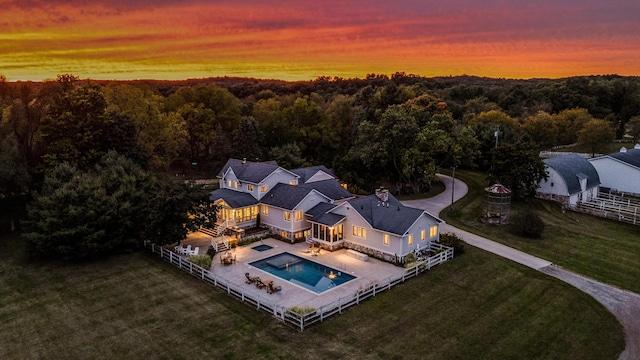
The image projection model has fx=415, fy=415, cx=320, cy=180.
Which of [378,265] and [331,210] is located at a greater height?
[331,210]

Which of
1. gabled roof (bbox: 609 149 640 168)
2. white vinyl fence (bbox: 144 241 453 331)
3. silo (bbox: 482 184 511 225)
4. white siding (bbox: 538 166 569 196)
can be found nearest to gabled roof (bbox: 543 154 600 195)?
white siding (bbox: 538 166 569 196)

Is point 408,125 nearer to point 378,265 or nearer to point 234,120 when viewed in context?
point 378,265

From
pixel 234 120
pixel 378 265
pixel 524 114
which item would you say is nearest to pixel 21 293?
pixel 378 265

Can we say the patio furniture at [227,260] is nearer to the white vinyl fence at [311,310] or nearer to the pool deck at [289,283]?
the pool deck at [289,283]

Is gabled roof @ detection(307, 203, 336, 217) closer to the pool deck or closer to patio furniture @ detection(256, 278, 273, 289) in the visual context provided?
the pool deck

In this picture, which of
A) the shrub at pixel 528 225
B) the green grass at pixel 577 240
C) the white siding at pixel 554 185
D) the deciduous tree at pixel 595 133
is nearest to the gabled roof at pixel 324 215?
the green grass at pixel 577 240

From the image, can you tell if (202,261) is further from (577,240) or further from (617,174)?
(617,174)

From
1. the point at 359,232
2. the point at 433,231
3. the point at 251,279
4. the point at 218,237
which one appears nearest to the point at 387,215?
the point at 359,232
